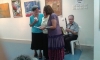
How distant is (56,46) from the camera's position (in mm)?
2963

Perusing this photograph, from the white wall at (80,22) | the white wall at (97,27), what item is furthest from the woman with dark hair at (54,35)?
the white wall at (80,22)

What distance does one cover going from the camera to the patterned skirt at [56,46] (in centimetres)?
292

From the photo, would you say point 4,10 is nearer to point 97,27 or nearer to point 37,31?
point 37,31

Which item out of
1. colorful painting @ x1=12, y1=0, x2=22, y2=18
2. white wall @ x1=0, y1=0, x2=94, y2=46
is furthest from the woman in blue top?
colorful painting @ x1=12, y1=0, x2=22, y2=18

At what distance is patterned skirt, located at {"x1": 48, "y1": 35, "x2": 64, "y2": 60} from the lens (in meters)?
2.92

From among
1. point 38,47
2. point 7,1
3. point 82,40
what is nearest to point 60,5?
point 82,40

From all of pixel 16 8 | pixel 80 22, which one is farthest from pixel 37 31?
pixel 16 8

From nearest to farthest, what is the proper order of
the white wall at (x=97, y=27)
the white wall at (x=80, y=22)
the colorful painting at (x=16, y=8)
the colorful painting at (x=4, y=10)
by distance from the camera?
the white wall at (x=97, y=27) < the white wall at (x=80, y=22) < the colorful painting at (x=16, y=8) < the colorful painting at (x=4, y=10)

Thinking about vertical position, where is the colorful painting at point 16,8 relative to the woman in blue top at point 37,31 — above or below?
above

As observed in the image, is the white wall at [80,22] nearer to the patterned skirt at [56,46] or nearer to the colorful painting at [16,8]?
the colorful painting at [16,8]

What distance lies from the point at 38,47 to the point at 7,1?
3.29 metres

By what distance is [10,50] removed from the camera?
4703 mm

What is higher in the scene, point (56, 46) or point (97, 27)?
point (97, 27)

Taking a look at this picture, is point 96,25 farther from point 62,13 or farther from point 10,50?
point 10,50
